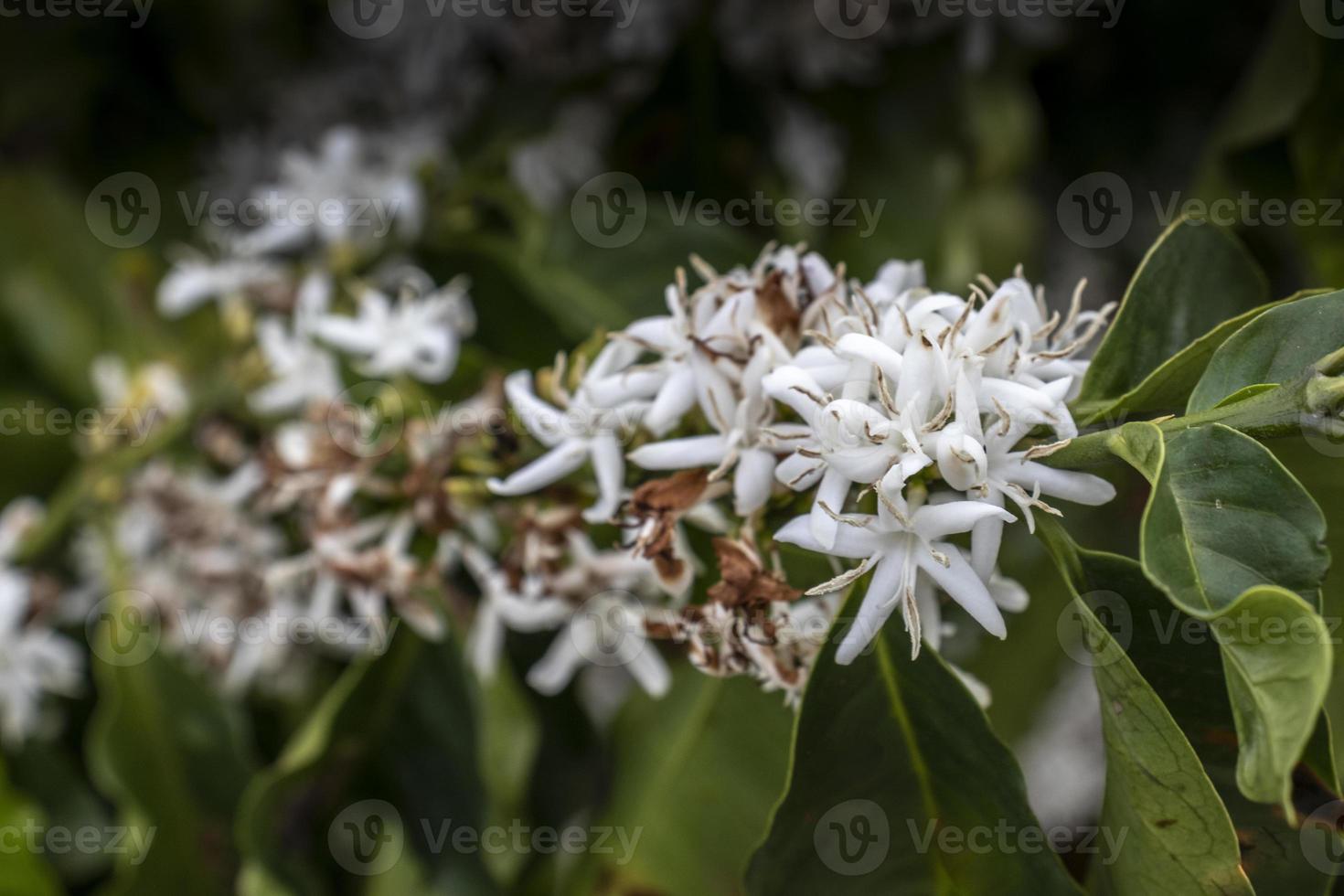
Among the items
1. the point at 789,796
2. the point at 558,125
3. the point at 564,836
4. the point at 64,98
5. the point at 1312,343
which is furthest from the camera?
the point at 64,98

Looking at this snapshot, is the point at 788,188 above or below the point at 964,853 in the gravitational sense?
above

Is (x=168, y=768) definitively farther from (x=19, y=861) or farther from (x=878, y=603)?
(x=878, y=603)

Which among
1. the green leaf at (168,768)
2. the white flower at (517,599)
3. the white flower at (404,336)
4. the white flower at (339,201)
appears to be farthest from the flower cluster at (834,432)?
the green leaf at (168,768)

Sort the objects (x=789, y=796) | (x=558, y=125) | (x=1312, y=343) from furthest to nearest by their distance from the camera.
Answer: (x=558, y=125) < (x=789, y=796) < (x=1312, y=343)

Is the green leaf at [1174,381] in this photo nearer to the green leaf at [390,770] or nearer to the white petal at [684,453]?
the white petal at [684,453]

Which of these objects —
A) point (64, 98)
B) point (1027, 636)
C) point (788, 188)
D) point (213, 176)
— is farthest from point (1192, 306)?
point (64, 98)

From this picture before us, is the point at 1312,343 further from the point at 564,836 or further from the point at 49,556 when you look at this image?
the point at 49,556

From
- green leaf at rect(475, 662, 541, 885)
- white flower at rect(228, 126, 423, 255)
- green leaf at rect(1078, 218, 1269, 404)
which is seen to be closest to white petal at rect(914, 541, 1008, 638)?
green leaf at rect(1078, 218, 1269, 404)

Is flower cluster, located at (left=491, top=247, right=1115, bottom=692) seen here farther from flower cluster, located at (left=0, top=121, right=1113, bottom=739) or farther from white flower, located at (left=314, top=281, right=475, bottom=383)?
white flower, located at (left=314, top=281, right=475, bottom=383)
